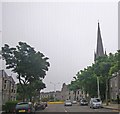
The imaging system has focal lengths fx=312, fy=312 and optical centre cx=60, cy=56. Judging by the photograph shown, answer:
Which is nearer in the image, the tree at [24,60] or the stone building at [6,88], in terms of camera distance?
the tree at [24,60]

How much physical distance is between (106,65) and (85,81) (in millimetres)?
16260

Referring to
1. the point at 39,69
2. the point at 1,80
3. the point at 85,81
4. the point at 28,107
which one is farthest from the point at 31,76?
the point at 85,81

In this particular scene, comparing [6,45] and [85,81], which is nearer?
[6,45]

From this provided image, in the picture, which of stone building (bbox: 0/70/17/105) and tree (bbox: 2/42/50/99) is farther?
stone building (bbox: 0/70/17/105)

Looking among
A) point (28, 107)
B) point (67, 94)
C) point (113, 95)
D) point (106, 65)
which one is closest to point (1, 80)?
point (106, 65)

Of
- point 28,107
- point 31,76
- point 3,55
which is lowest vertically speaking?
point 28,107

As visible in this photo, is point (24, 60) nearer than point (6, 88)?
Yes

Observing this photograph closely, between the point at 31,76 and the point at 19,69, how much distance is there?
7.56 feet

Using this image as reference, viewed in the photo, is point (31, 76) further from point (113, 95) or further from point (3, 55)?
point (113, 95)

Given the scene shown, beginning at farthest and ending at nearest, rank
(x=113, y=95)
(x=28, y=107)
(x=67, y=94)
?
1. (x=67, y=94)
2. (x=113, y=95)
3. (x=28, y=107)

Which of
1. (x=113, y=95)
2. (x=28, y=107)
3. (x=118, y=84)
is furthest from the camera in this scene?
(x=113, y=95)

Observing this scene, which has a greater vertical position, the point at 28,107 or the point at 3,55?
the point at 3,55

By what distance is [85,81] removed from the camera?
79750mm

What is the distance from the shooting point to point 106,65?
64.4m
